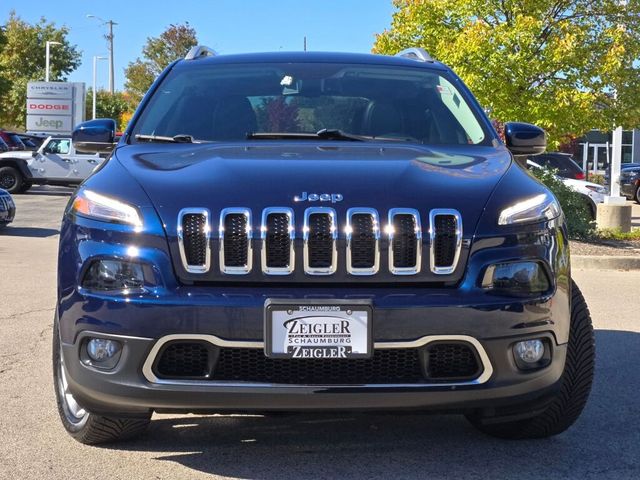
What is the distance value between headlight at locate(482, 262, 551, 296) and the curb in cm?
846

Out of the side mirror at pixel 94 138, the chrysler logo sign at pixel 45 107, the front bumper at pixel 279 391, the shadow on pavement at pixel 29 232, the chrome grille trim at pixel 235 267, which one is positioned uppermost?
the chrysler logo sign at pixel 45 107

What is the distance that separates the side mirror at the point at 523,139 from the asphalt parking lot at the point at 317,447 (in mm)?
1342

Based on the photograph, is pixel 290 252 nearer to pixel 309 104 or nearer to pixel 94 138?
pixel 309 104

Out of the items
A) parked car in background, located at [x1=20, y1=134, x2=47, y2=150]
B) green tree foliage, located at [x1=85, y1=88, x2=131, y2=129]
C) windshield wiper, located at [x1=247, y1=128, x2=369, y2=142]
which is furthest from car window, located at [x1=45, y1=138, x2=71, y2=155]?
green tree foliage, located at [x1=85, y1=88, x2=131, y2=129]

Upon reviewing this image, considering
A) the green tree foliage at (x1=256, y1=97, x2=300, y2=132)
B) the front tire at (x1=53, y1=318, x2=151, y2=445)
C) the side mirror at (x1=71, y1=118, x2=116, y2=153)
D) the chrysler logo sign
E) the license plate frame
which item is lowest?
the front tire at (x1=53, y1=318, x2=151, y2=445)

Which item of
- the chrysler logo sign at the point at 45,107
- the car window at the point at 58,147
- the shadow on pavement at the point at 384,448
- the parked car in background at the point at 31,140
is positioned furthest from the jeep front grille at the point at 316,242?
the chrysler logo sign at the point at 45,107

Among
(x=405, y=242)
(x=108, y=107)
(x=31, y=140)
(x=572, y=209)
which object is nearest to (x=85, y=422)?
(x=405, y=242)

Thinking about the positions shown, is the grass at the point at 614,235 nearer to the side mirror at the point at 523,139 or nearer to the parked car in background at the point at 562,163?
the parked car in background at the point at 562,163

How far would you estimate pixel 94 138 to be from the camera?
4.91 meters

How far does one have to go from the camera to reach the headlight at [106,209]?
348cm

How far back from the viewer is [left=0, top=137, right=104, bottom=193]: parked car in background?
2553cm

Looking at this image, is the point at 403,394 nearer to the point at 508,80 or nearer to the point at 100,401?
the point at 100,401

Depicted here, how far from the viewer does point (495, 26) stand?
16.9 metres

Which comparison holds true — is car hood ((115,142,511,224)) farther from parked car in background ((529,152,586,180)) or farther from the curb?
parked car in background ((529,152,586,180))
